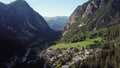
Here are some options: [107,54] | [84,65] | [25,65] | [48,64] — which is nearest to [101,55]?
[107,54]

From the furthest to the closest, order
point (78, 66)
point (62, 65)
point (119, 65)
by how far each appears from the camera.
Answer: point (62, 65), point (78, 66), point (119, 65)

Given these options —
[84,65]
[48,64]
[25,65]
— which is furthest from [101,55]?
[25,65]

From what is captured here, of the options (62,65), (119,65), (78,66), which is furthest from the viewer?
(62,65)

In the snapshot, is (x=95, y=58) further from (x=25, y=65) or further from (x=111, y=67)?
(x=25, y=65)

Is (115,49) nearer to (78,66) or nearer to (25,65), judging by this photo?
(78,66)

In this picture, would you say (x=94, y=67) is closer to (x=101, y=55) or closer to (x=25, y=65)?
(x=101, y=55)

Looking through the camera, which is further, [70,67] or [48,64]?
[48,64]

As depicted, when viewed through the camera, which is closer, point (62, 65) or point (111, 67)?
point (111, 67)
